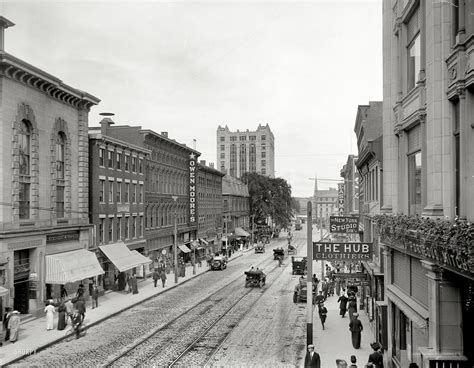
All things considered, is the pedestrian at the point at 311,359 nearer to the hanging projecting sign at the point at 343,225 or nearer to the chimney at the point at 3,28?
the hanging projecting sign at the point at 343,225

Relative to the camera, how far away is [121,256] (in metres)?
37.2

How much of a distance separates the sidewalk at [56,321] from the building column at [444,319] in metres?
14.9

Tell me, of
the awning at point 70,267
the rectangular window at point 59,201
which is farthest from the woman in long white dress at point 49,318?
the rectangular window at point 59,201

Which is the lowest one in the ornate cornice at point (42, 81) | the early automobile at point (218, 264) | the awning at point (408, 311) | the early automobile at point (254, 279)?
the early automobile at point (218, 264)

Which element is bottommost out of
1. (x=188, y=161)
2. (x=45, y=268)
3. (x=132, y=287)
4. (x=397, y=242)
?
(x=132, y=287)

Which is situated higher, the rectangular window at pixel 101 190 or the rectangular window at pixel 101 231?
the rectangular window at pixel 101 190

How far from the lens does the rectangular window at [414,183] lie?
49.2 ft

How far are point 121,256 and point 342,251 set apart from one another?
23.8 meters

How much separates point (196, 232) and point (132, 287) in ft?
102

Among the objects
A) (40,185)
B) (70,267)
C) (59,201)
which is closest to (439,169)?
(40,185)

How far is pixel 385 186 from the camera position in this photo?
715 inches

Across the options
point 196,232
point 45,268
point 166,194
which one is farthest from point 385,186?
point 196,232

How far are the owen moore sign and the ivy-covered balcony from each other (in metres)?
2.44

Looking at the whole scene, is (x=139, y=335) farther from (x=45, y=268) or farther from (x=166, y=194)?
(x=166, y=194)
